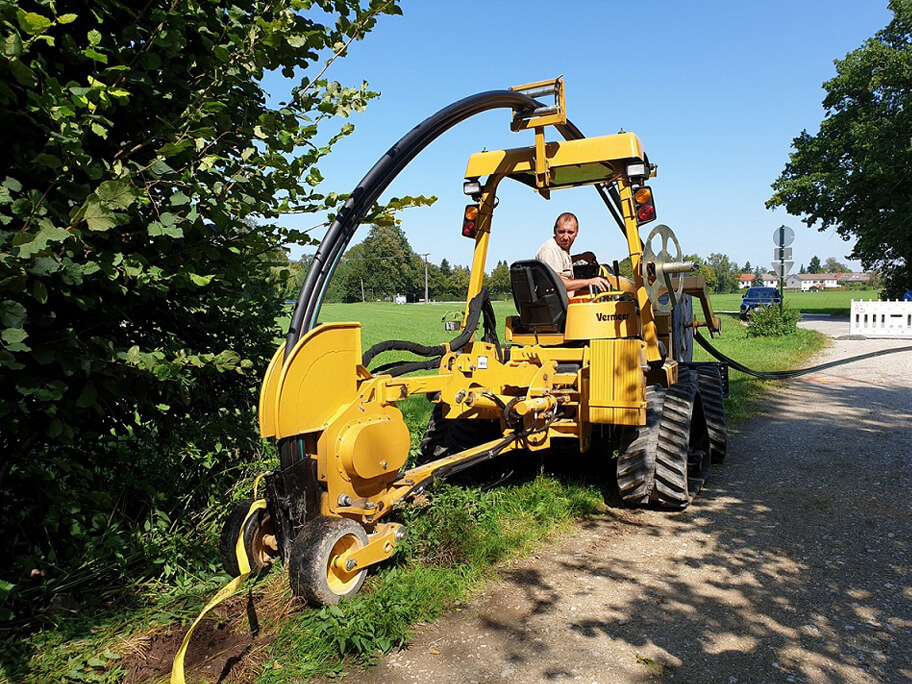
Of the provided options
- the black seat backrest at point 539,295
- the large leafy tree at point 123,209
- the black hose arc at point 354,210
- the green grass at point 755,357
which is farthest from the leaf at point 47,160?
the green grass at point 755,357

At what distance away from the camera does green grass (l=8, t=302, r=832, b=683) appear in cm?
289

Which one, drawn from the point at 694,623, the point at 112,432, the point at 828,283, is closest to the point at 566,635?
the point at 694,623

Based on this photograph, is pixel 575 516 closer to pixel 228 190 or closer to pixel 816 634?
pixel 816 634

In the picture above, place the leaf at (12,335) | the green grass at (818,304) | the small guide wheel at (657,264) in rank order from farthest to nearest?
the green grass at (818,304) → the small guide wheel at (657,264) → the leaf at (12,335)

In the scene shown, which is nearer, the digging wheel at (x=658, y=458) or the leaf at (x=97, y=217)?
the leaf at (x=97, y=217)

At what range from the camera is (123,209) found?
2.33 m

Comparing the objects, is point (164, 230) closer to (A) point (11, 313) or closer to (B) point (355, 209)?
(A) point (11, 313)

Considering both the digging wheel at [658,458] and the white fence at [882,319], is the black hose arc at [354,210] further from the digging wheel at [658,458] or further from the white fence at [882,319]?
the white fence at [882,319]

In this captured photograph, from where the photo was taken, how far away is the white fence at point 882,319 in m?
20.5

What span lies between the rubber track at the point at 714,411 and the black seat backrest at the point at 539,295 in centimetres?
192

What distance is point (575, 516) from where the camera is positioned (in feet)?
16.7

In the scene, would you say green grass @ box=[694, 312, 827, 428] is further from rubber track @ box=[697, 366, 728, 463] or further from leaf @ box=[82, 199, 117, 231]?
leaf @ box=[82, 199, 117, 231]

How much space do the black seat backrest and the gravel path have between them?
1662 millimetres

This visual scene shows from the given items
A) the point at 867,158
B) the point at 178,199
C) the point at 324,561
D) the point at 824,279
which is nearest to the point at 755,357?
the point at 324,561
